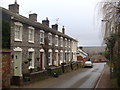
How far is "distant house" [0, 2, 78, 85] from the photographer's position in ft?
61.6

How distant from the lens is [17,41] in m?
20.0

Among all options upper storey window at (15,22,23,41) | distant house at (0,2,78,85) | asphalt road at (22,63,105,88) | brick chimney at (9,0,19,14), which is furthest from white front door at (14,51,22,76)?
brick chimney at (9,0,19,14)

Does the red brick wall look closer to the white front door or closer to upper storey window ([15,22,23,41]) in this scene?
the white front door

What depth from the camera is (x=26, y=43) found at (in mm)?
21891

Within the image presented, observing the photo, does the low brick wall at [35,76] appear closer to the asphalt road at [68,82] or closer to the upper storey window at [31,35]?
the asphalt road at [68,82]

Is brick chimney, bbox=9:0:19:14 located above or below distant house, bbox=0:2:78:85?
above

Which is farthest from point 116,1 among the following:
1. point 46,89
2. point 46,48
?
point 46,48

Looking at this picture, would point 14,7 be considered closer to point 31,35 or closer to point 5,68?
point 31,35

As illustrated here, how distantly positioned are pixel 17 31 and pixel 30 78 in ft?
15.5

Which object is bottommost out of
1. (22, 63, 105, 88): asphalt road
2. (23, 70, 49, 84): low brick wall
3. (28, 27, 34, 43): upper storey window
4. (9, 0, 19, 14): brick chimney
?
(22, 63, 105, 88): asphalt road

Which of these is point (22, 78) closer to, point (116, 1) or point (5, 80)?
point (5, 80)

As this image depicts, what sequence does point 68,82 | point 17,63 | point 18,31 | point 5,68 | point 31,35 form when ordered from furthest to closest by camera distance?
point 31,35
point 18,31
point 17,63
point 68,82
point 5,68

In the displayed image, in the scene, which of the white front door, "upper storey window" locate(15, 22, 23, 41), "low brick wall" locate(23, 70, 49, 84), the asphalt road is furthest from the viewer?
"upper storey window" locate(15, 22, 23, 41)

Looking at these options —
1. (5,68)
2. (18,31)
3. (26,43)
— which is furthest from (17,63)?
(5,68)
